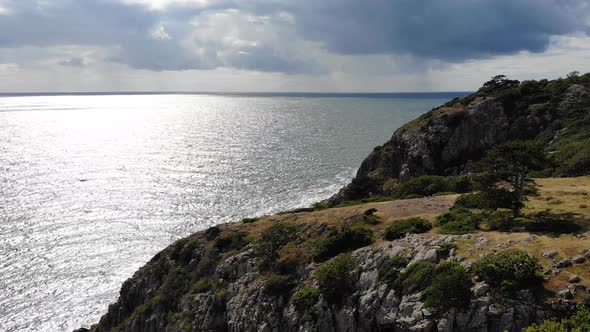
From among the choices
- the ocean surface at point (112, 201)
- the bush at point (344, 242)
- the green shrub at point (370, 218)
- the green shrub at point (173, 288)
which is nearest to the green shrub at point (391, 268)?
the bush at point (344, 242)

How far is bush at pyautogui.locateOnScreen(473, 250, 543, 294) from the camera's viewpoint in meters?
22.4

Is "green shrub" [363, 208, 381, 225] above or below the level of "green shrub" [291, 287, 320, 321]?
above

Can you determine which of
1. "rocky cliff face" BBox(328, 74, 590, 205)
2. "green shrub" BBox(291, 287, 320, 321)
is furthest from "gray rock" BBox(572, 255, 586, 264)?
"rocky cliff face" BBox(328, 74, 590, 205)

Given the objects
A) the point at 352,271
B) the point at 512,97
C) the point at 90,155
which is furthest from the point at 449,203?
the point at 90,155

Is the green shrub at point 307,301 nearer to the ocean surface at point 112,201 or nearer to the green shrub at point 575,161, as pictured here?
the green shrub at point 575,161

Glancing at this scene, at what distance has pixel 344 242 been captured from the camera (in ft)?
126

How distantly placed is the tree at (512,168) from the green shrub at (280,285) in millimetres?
19283

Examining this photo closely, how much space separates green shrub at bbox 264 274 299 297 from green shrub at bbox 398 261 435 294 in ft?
37.7

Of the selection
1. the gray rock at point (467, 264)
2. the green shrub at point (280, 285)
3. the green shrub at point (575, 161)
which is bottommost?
the green shrub at point (280, 285)

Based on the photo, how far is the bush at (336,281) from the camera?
100 feet

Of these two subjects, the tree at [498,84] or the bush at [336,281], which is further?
the tree at [498,84]

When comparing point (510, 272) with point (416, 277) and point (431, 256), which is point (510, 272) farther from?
point (431, 256)

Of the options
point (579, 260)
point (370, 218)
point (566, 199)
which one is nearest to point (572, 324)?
point (579, 260)

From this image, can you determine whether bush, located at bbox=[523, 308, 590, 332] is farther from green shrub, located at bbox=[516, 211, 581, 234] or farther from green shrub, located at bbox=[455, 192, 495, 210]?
green shrub, located at bbox=[455, 192, 495, 210]
